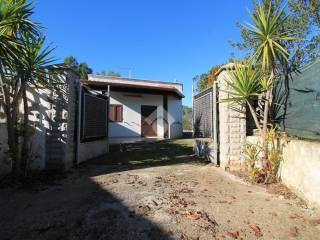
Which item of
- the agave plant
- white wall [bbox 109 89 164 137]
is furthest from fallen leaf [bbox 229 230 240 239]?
white wall [bbox 109 89 164 137]

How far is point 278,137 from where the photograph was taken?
16.3 feet

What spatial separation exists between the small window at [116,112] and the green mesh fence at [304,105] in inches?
538

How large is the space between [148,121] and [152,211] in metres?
15.4

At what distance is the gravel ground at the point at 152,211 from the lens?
297cm

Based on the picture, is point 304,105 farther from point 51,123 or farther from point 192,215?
point 51,123

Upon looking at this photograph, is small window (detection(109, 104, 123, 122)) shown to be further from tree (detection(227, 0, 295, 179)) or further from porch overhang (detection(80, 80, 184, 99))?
tree (detection(227, 0, 295, 179))

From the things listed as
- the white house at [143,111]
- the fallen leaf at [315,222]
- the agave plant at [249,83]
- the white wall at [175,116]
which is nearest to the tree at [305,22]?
the agave plant at [249,83]

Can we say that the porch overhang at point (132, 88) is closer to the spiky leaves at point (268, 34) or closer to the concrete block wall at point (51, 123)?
the concrete block wall at point (51, 123)

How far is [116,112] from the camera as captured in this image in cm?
1788

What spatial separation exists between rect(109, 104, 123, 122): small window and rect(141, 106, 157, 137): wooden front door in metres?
1.69

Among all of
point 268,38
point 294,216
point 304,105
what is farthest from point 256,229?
point 268,38

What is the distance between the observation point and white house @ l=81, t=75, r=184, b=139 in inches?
699

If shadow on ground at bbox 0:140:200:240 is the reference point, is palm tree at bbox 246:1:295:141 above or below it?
above

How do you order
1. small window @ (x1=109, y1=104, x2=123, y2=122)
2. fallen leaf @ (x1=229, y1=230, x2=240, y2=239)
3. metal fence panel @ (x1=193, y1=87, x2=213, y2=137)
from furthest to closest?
small window @ (x1=109, y1=104, x2=123, y2=122)
metal fence panel @ (x1=193, y1=87, x2=213, y2=137)
fallen leaf @ (x1=229, y1=230, x2=240, y2=239)
